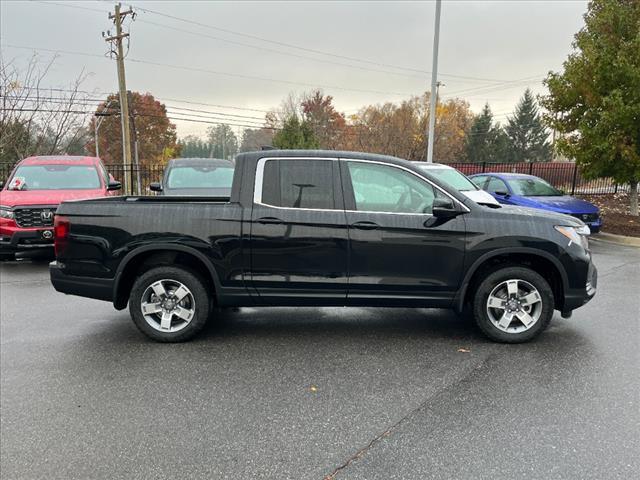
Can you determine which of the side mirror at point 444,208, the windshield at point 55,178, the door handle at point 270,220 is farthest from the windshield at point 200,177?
the side mirror at point 444,208

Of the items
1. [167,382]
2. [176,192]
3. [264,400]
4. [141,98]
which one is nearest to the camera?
[264,400]

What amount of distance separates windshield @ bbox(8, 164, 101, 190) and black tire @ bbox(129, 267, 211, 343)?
18.3 feet

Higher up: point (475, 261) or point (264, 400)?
point (475, 261)

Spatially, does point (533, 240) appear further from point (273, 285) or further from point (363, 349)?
point (273, 285)

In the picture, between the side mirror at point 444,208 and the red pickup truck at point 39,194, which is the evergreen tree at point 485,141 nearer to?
the red pickup truck at point 39,194

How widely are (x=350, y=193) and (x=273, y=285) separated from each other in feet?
3.81

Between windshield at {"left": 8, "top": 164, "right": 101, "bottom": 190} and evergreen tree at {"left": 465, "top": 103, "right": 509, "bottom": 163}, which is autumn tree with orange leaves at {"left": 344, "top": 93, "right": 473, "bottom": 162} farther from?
windshield at {"left": 8, "top": 164, "right": 101, "bottom": 190}

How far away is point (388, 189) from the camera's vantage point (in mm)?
4387

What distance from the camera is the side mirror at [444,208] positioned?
425 cm

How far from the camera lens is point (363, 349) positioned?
4.36 m

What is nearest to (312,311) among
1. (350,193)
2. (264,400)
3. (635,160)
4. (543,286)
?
(350,193)

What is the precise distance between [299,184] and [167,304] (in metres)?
1.76

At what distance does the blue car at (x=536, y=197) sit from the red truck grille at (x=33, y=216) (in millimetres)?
9187

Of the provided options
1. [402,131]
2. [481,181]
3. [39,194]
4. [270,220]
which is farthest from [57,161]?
[402,131]
